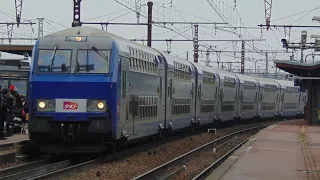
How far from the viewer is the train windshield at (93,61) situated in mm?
14227

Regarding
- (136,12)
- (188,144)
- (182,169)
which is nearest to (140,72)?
(182,169)

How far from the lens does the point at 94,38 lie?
14641 mm

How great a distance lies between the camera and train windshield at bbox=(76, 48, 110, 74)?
14227 mm

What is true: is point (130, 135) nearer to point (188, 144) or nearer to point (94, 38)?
point (94, 38)

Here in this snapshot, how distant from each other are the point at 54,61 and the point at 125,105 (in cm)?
221

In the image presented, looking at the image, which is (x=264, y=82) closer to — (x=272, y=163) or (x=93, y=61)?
(x=272, y=163)

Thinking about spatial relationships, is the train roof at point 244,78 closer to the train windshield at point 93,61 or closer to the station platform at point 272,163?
the station platform at point 272,163

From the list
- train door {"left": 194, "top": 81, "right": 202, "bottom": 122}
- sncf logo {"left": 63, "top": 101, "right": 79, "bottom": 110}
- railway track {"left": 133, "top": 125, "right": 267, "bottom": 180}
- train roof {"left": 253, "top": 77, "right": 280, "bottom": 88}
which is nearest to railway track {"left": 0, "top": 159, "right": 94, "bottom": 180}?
sncf logo {"left": 63, "top": 101, "right": 79, "bottom": 110}

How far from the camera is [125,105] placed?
595 inches

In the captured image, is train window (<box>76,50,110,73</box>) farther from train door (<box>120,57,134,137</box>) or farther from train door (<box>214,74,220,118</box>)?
train door (<box>214,74,220,118</box>)

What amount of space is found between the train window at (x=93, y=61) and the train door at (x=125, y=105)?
62 cm

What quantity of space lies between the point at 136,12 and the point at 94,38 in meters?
18.0

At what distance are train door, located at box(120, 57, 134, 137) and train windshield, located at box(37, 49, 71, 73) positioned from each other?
144 centimetres

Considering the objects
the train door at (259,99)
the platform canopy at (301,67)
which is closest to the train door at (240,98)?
the platform canopy at (301,67)
